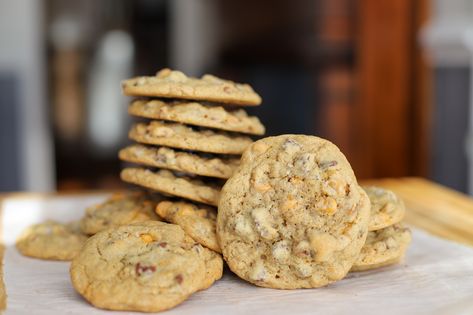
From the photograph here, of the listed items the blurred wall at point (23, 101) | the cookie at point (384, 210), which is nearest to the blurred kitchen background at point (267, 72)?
the blurred wall at point (23, 101)

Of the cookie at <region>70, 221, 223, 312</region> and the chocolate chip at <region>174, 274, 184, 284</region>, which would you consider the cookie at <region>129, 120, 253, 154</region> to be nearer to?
the cookie at <region>70, 221, 223, 312</region>

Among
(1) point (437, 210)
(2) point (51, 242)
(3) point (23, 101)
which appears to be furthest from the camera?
(3) point (23, 101)

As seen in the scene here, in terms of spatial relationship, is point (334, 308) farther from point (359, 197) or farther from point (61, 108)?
point (61, 108)

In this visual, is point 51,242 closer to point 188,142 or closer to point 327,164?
point 188,142

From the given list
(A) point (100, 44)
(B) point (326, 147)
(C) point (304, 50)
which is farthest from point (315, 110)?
(B) point (326, 147)

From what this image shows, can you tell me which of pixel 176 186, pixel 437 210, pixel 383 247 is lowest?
pixel 437 210

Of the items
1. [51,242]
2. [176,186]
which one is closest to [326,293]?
[176,186]
